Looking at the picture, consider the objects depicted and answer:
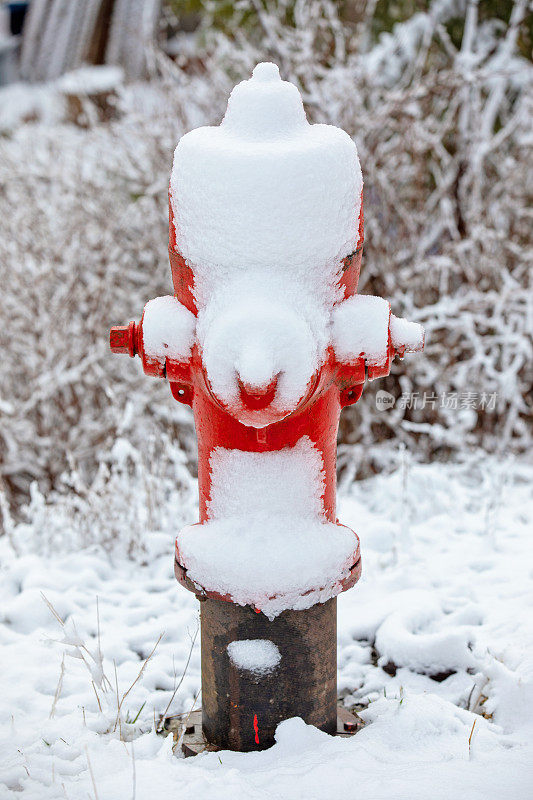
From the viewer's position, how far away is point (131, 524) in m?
3.04

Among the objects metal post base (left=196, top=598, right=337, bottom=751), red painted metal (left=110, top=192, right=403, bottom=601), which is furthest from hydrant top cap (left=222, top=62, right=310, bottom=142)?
metal post base (left=196, top=598, right=337, bottom=751)

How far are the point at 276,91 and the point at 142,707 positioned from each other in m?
1.53

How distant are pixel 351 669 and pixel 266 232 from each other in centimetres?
135

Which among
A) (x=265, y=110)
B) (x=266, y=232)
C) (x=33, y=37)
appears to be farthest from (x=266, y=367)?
(x=33, y=37)

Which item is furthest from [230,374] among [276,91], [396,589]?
[396,589]

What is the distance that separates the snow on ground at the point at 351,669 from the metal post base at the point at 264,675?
0.05 meters

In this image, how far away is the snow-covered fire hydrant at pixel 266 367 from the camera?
159cm

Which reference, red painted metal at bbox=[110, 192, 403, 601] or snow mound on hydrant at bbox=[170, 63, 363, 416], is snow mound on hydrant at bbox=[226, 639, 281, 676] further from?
snow mound on hydrant at bbox=[170, 63, 363, 416]

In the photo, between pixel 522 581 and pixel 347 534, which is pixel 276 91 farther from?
pixel 522 581

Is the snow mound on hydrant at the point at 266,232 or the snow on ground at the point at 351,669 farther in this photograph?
the snow on ground at the point at 351,669

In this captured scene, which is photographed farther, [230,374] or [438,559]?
[438,559]

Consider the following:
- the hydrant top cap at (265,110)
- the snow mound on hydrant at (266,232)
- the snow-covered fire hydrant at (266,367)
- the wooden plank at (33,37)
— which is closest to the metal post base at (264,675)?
the snow-covered fire hydrant at (266,367)

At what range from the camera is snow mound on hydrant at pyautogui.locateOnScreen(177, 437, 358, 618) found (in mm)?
1695

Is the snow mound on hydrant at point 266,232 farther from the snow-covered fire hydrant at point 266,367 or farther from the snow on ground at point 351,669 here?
the snow on ground at point 351,669
